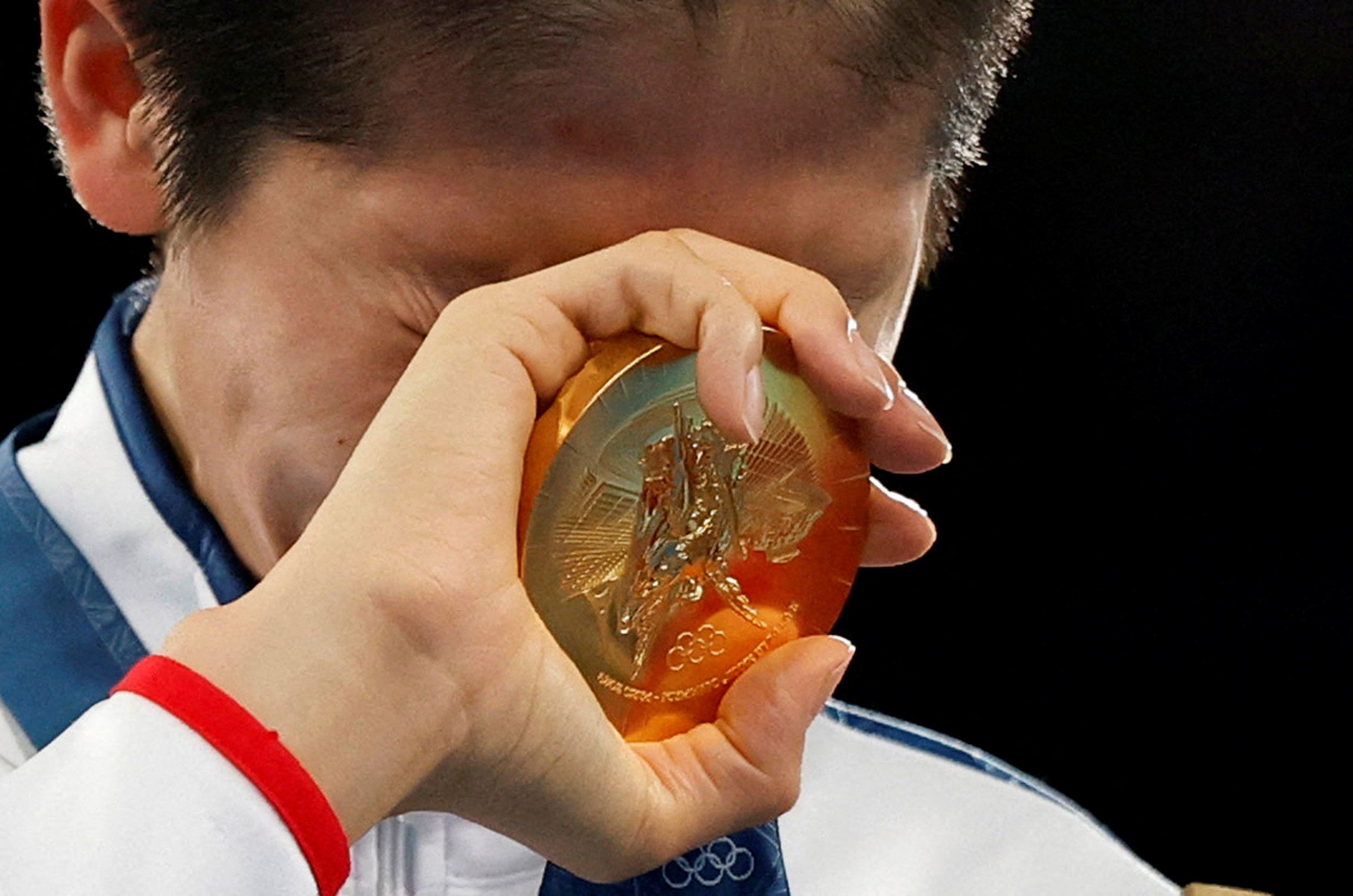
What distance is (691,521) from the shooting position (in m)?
0.76

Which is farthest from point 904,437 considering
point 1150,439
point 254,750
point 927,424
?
point 1150,439

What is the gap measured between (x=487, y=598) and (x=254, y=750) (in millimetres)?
104

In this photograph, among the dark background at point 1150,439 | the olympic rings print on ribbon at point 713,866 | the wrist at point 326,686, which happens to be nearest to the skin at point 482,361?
the wrist at point 326,686

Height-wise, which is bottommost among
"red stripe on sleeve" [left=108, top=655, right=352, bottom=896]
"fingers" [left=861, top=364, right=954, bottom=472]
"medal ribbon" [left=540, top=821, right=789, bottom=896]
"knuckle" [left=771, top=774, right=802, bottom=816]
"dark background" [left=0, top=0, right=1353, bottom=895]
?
"dark background" [left=0, top=0, right=1353, bottom=895]

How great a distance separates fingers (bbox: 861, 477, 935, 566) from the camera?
91cm

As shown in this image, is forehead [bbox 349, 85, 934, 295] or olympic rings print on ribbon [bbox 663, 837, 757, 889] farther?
olympic rings print on ribbon [bbox 663, 837, 757, 889]

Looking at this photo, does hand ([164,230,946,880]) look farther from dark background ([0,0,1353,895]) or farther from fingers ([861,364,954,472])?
dark background ([0,0,1353,895])

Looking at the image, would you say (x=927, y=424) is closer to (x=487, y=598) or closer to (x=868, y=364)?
(x=868, y=364)

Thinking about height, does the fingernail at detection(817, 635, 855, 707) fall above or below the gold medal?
below

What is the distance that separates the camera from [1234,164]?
1.76 m

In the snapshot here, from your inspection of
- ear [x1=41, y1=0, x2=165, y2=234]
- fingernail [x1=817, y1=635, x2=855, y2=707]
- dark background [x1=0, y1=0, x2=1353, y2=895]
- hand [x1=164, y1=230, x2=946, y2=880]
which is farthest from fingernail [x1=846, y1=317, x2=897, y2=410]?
dark background [x1=0, y1=0, x2=1353, y2=895]

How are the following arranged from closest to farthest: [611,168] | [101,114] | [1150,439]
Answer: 1. [611,168]
2. [101,114]
3. [1150,439]

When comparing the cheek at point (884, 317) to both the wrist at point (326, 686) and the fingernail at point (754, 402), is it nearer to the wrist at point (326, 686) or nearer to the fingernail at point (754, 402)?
the fingernail at point (754, 402)

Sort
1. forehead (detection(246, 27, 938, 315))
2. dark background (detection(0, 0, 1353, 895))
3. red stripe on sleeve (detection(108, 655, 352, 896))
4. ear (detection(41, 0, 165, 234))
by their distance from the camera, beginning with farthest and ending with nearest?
dark background (detection(0, 0, 1353, 895)) → ear (detection(41, 0, 165, 234)) → forehead (detection(246, 27, 938, 315)) → red stripe on sleeve (detection(108, 655, 352, 896))
